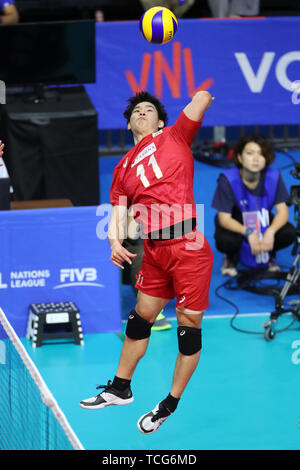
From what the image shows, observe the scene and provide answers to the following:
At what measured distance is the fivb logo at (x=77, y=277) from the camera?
8.96 m

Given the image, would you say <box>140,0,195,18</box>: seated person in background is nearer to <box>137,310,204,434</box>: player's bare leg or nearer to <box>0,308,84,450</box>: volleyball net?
<box>0,308,84,450</box>: volleyball net

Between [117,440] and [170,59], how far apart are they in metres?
5.84

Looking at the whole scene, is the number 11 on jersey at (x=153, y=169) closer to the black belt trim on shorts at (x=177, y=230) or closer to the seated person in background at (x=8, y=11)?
the black belt trim on shorts at (x=177, y=230)

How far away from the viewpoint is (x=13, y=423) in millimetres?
6797

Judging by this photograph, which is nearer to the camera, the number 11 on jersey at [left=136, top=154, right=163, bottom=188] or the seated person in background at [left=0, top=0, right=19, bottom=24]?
the number 11 on jersey at [left=136, top=154, right=163, bottom=188]

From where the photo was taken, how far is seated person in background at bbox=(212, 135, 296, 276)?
10078 mm

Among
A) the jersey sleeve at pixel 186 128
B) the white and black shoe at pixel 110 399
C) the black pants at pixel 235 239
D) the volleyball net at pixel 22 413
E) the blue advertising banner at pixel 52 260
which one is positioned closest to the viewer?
the volleyball net at pixel 22 413

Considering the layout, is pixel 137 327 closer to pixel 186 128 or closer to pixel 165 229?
pixel 165 229

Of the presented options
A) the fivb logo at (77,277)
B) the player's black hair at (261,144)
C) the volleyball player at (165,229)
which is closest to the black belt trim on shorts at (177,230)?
the volleyball player at (165,229)

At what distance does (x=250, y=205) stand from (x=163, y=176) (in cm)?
430

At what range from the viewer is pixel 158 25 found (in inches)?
245

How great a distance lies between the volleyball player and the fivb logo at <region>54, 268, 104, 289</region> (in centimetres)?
248

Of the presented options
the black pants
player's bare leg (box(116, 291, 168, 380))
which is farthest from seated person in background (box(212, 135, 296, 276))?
player's bare leg (box(116, 291, 168, 380))
